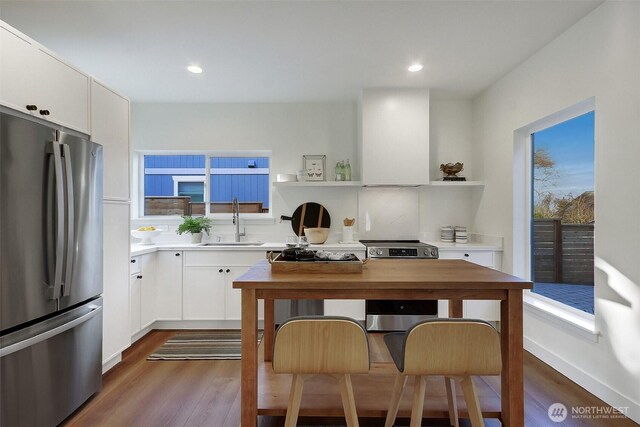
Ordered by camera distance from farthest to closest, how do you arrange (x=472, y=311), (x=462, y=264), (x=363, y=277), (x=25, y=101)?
(x=472, y=311) → (x=462, y=264) → (x=25, y=101) → (x=363, y=277)

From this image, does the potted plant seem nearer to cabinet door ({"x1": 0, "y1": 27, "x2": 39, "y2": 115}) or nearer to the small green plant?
the small green plant

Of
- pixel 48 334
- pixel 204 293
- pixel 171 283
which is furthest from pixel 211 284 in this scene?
pixel 48 334

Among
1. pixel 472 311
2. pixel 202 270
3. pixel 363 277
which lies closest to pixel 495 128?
pixel 472 311

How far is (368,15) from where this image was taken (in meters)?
2.20

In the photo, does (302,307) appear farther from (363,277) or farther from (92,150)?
(92,150)

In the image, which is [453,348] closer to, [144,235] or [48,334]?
[48,334]

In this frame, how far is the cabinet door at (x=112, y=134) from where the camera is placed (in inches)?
89.2

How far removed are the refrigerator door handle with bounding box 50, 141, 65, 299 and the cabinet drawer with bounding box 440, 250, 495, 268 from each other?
316 cm

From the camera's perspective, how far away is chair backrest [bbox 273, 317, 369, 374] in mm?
1274

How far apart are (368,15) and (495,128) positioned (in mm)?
2042

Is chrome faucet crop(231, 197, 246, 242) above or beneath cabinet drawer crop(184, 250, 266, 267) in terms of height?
above

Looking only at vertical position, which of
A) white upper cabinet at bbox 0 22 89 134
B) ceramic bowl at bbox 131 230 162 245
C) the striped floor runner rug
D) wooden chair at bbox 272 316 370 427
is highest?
white upper cabinet at bbox 0 22 89 134

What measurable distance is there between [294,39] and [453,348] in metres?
2.40

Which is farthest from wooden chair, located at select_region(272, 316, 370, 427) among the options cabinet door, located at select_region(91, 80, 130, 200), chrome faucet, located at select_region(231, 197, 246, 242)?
chrome faucet, located at select_region(231, 197, 246, 242)
